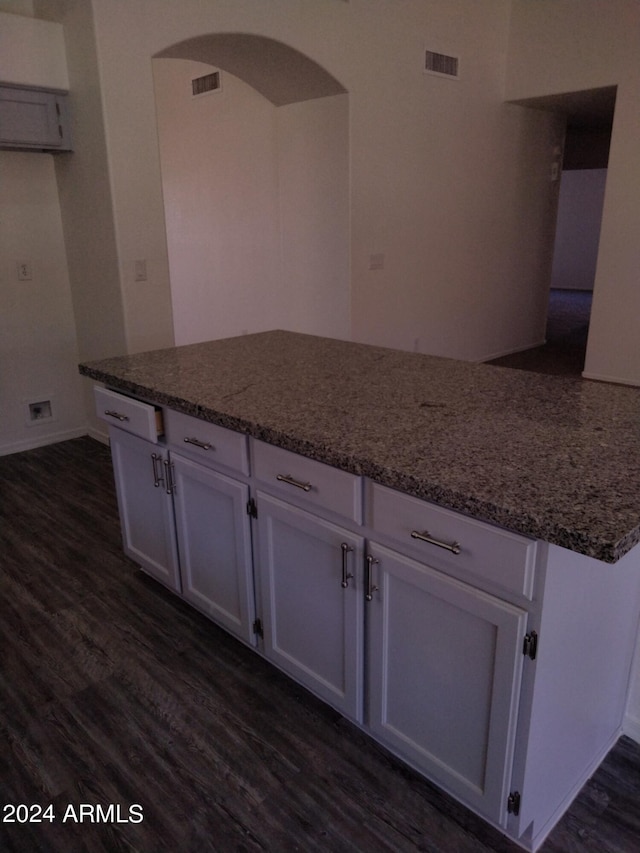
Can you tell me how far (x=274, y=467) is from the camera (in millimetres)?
1685

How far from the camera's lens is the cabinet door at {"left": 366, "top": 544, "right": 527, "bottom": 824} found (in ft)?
4.25

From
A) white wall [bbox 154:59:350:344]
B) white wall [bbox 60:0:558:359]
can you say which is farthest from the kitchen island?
white wall [bbox 154:59:350:344]

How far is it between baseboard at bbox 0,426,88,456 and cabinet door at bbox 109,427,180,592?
194cm

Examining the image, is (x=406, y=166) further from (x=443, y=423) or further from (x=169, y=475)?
(x=443, y=423)

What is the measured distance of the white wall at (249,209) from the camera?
4848 millimetres

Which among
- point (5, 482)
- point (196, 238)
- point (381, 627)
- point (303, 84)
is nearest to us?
point (381, 627)

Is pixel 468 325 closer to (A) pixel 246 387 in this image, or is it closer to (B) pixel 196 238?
(B) pixel 196 238

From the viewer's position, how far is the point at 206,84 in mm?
5238

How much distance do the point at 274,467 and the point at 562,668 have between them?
2.75 ft

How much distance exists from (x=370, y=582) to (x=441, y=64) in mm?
Answer: 4854

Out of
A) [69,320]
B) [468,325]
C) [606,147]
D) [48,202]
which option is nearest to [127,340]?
[69,320]

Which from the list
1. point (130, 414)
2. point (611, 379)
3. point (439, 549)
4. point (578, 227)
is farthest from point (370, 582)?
point (578, 227)

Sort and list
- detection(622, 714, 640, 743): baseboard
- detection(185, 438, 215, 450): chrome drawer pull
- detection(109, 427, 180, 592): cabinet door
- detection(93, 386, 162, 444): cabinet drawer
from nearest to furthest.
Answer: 1. detection(622, 714, 640, 743): baseboard
2. detection(185, 438, 215, 450): chrome drawer pull
3. detection(93, 386, 162, 444): cabinet drawer
4. detection(109, 427, 180, 592): cabinet door

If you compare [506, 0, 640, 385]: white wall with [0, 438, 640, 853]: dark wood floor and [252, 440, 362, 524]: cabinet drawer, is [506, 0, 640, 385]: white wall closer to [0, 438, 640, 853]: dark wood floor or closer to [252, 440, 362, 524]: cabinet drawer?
[0, 438, 640, 853]: dark wood floor
